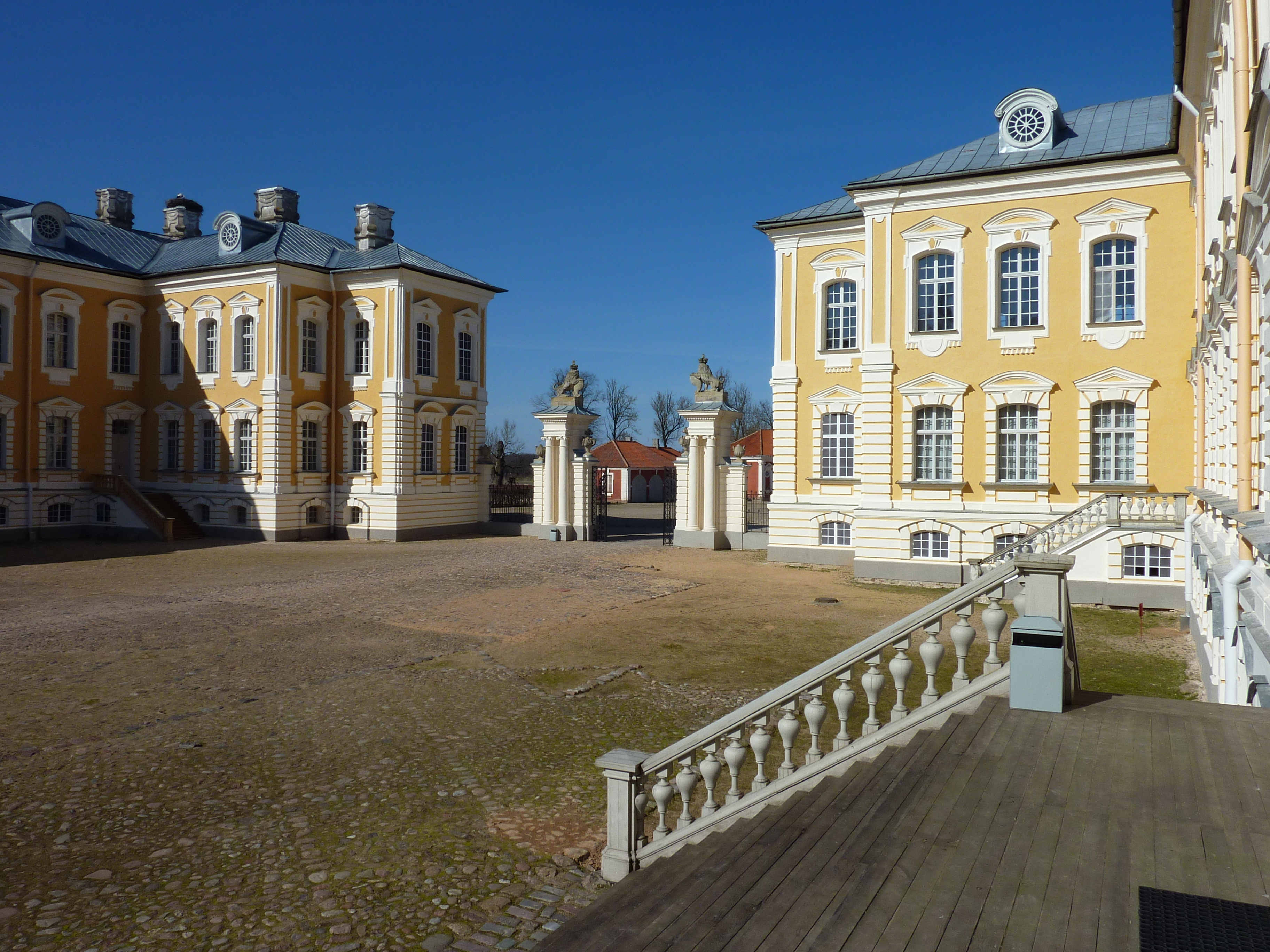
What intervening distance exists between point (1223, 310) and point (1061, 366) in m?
10.6

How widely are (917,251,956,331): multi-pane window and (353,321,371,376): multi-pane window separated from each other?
20.0 meters

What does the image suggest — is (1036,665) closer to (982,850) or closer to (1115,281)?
(982,850)

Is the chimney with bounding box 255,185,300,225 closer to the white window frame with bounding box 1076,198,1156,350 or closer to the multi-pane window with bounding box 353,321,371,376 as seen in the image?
the multi-pane window with bounding box 353,321,371,376

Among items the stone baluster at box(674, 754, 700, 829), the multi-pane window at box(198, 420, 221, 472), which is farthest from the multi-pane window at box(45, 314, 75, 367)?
the stone baluster at box(674, 754, 700, 829)

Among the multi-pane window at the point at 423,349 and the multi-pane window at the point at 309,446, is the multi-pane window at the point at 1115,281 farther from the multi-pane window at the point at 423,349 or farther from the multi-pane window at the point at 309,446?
the multi-pane window at the point at 309,446

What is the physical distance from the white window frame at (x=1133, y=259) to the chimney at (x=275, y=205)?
28822 millimetres

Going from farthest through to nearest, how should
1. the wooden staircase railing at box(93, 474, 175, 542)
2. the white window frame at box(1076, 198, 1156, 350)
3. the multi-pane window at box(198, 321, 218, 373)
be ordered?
the multi-pane window at box(198, 321, 218, 373)
the wooden staircase railing at box(93, 474, 175, 542)
the white window frame at box(1076, 198, 1156, 350)

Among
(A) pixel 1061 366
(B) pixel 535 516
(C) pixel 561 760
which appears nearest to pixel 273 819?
(C) pixel 561 760

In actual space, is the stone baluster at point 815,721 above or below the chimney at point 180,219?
below

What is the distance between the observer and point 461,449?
3569cm

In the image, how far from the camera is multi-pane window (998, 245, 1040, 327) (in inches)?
818

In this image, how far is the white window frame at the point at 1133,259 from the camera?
64.5ft

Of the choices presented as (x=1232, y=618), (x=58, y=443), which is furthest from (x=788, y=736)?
(x=58, y=443)

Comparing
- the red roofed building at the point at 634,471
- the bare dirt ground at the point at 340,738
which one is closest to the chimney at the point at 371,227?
the bare dirt ground at the point at 340,738
